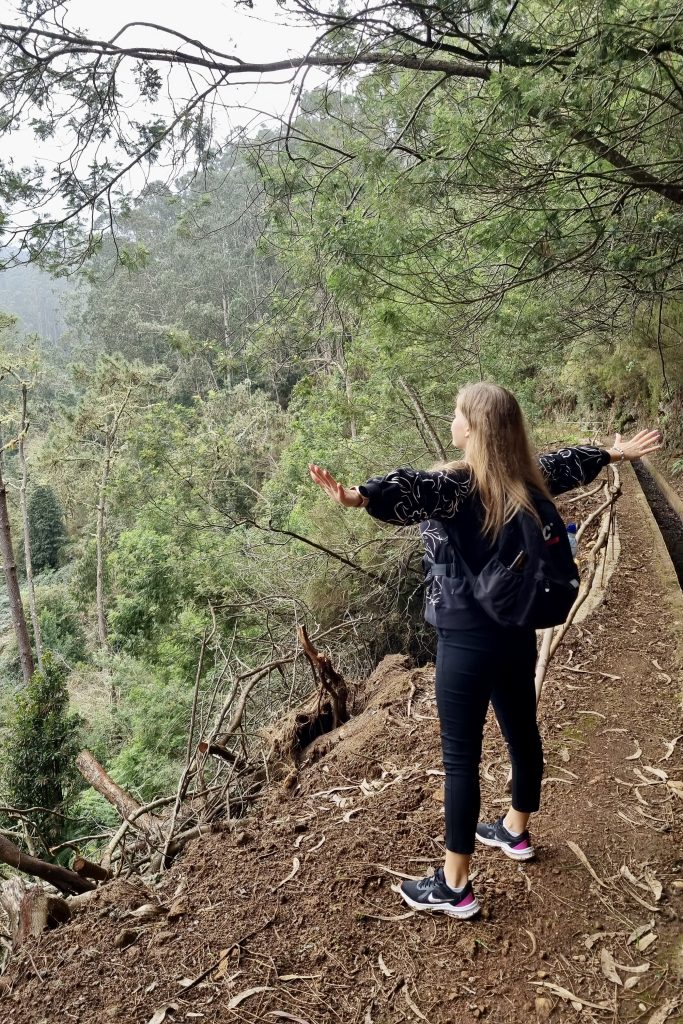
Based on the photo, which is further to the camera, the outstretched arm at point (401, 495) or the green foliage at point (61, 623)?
the green foliage at point (61, 623)

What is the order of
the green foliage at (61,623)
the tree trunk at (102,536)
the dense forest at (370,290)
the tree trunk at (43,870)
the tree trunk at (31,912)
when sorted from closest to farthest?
1. the tree trunk at (31,912)
2. the tree trunk at (43,870)
3. the dense forest at (370,290)
4. the tree trunk at (102,536)
5. the green foliage at (61,623)

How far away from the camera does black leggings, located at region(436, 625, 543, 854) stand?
87.2 inches

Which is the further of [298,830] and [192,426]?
[192,426]

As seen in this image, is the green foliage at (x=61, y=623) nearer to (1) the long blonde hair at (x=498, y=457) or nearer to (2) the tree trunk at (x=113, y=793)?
(2) the tree trunk at (x=113, y=793)

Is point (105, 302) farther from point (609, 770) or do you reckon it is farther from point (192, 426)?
point (609, 770)

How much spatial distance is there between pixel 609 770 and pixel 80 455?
83.5 ft

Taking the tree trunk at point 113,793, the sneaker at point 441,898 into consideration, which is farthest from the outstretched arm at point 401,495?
the tree trunk at point 113,793

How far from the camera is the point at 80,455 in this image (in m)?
25.8

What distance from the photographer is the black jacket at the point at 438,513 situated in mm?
2035

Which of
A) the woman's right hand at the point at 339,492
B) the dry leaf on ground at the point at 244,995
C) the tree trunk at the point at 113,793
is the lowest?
the tree trunk at the point at 113,793

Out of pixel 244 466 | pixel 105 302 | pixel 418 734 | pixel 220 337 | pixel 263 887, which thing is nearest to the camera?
pixel 263 887

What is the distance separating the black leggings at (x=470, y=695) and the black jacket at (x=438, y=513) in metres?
0.08

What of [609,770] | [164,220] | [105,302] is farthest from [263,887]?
[164,220]

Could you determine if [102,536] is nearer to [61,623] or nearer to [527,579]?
[61,623]
